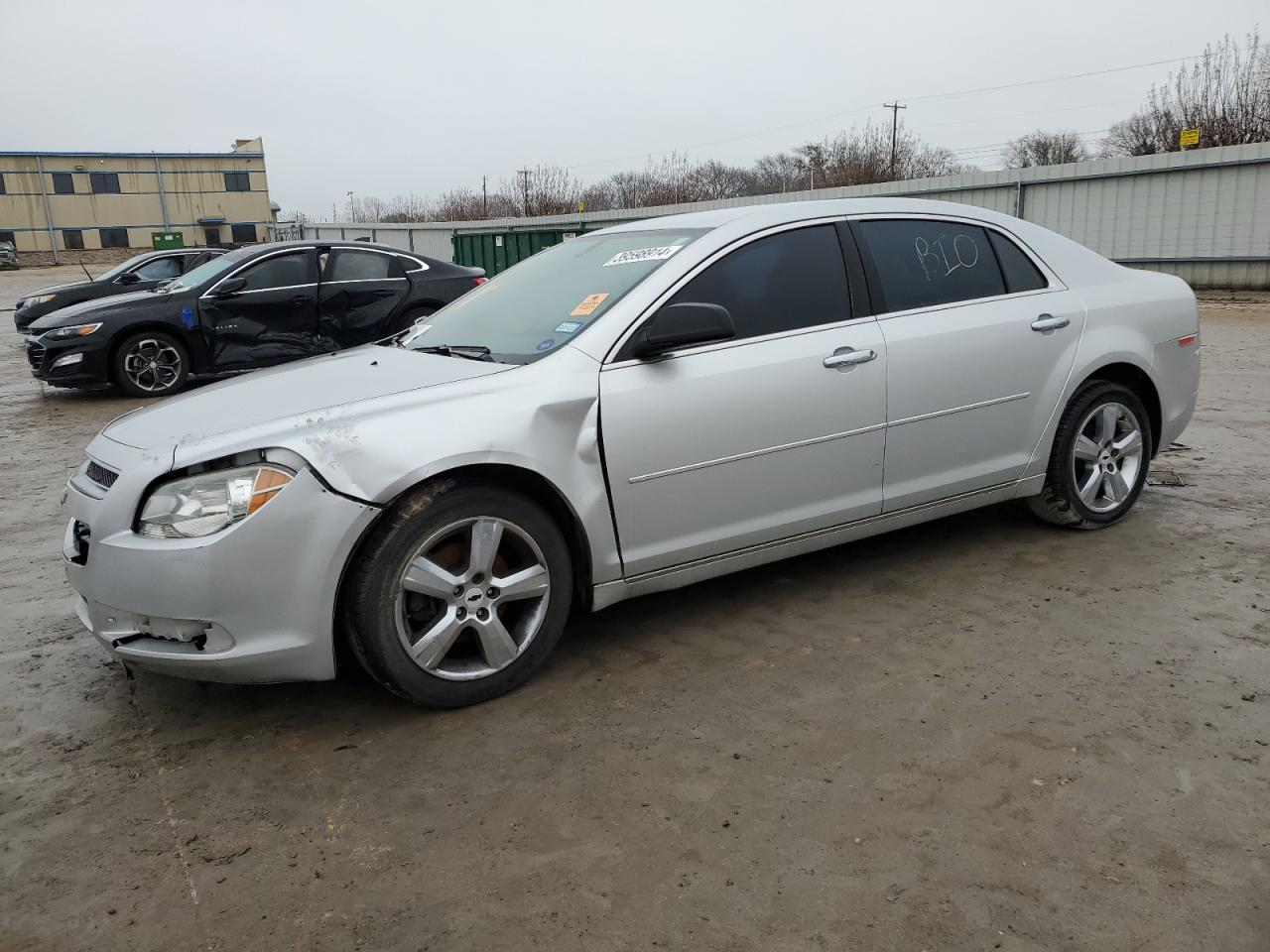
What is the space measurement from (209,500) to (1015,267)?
356cm

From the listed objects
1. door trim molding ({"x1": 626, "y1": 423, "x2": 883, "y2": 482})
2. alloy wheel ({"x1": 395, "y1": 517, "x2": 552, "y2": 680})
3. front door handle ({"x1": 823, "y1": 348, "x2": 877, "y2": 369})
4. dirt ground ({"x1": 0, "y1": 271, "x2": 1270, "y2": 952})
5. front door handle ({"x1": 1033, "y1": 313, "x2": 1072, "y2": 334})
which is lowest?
dirt ground ({"x1": 0, "y1": 271, "x2": 1270, "y2": 952})

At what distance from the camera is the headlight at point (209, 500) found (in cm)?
311

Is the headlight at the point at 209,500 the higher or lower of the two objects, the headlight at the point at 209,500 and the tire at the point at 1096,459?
the higher

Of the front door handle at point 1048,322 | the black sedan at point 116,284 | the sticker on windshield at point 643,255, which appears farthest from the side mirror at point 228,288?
the front door handle at point 1048,322

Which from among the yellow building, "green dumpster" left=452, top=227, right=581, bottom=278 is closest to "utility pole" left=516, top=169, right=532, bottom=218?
"green dumpster" left=452, top=227, right=581, bottom=278

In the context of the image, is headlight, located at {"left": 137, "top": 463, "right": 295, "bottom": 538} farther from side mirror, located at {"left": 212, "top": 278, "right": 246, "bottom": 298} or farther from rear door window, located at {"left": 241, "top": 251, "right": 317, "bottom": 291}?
side mirror, located at {"left": 212, "top": 278, "right": 246, "bottom": 298}

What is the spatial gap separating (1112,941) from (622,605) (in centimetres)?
245

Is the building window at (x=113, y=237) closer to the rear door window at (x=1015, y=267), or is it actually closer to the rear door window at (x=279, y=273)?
the rear door window at (x=279, y=273)

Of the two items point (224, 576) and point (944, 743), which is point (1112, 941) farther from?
point (224, 576)

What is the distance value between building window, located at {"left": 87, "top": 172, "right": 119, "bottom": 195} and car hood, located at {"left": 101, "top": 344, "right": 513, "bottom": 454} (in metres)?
74.4

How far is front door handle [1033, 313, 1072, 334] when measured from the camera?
460 cm

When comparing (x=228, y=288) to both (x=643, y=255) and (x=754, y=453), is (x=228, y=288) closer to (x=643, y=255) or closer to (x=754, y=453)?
(x=643, y=255)

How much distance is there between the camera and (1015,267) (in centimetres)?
473

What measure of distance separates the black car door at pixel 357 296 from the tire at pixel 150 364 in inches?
62.8
